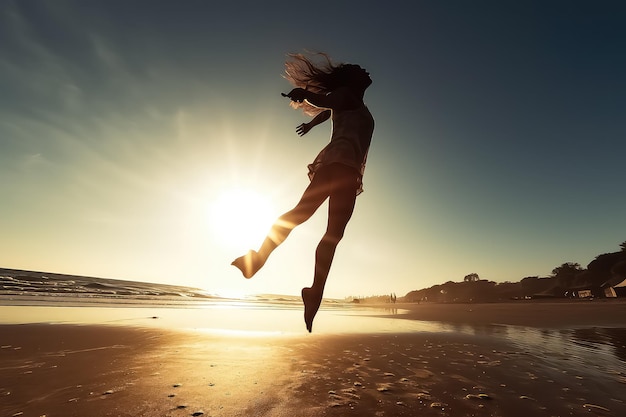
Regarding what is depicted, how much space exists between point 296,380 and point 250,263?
53.3 inches

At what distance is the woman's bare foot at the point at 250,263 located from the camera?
282cm

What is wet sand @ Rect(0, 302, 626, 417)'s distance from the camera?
2.37 metres

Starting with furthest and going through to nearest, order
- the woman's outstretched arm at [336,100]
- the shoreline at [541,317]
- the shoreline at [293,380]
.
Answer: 1. the shoreline at [541,317]
2. the woman's outstretched arm at [336,100]
3. the shoreline at [293,380]

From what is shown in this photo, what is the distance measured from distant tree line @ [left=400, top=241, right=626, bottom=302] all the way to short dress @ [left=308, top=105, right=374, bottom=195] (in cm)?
5237

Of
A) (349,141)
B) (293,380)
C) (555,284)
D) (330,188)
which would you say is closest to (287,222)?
(330,188)

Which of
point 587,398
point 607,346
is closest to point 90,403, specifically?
point 587,398

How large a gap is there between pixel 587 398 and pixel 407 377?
61.5 inches

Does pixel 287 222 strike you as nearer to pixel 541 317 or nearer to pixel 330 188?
pixel 330 188

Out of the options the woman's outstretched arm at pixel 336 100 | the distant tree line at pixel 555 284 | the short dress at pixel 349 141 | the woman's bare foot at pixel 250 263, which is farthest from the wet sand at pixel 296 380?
the distant tree line at pixel 555 284

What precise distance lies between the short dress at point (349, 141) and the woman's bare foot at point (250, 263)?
93cm

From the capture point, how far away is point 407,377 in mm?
3330

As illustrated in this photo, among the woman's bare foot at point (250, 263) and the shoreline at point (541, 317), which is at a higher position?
the woman's bare foot at point (250, 263)

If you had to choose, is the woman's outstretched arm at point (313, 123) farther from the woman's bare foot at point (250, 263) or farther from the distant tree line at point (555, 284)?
the distant tree line at point (555, 284)

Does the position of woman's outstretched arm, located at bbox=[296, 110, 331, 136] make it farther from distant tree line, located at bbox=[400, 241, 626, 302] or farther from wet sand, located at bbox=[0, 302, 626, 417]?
distant tree line, located at bbox=[400, 241, 626, 302]
